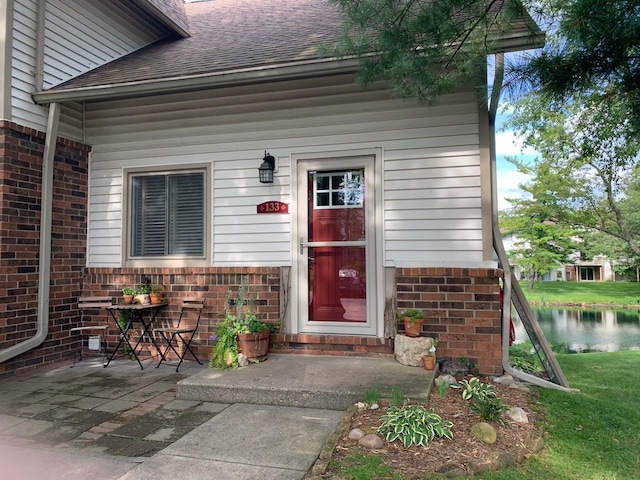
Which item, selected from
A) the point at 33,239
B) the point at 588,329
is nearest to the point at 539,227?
the point at 588,329

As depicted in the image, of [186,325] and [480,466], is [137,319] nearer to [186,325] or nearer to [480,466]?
[186,325]

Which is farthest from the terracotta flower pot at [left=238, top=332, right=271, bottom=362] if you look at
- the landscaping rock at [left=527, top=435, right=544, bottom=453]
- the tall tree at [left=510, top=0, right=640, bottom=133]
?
the tall tree at [left=510, top=0, right=640, bottom=133]

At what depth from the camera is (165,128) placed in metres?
5.19

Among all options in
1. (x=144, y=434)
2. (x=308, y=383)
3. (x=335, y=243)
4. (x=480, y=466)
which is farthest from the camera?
(x=335, y=243)

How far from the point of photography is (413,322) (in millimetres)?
4016

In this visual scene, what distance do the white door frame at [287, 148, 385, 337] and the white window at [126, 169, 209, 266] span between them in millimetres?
1145

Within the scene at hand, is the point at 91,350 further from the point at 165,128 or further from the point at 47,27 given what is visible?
the point at 47,27

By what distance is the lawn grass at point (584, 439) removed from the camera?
2.33 meters

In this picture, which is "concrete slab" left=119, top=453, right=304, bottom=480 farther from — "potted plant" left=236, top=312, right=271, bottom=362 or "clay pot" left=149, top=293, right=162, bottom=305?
"clay pot" left=149, top=293, right=162, bottom=305

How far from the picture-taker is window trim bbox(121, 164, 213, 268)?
199 inches

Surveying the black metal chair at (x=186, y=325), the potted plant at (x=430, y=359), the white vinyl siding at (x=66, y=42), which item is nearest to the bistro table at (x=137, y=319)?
the black metal chair at (x=186, y=325)

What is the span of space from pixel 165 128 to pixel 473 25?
3.66 metres

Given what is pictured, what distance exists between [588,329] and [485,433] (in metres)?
14.5

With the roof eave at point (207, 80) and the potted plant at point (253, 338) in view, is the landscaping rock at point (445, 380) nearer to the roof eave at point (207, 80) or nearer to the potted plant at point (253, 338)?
the potted plant at point (253, 338)
